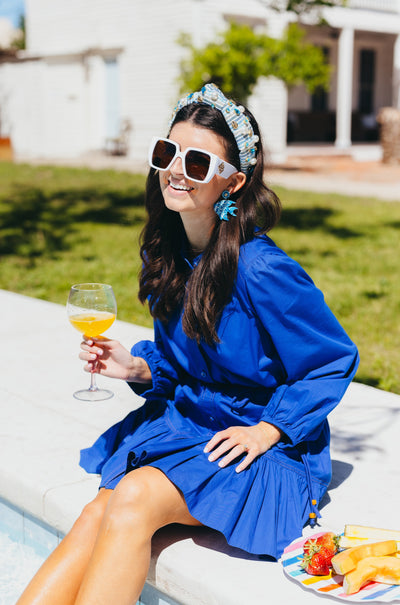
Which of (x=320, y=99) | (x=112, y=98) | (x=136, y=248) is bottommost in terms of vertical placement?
(x=136, y=248)

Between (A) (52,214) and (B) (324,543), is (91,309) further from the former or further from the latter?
(A) (52,214)

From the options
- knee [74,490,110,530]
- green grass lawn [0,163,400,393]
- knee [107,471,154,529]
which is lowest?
green grass lawn [0,163,400,393]

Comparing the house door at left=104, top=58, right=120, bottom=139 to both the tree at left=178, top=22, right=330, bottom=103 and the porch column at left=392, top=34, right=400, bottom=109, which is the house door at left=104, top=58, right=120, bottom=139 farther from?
the porch column at left=392, top=34, right=400, bottom=109

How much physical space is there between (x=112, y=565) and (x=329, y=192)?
12.5 m

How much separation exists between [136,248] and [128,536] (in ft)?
23.2

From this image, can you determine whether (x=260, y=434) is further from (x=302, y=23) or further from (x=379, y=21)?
(x=379, y=21)

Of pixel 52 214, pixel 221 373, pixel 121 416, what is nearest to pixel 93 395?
pixel 121 416

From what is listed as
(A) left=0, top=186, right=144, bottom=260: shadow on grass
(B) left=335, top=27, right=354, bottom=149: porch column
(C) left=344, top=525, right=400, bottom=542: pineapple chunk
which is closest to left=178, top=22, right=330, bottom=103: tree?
(A) left=0, top=186, right=144, bottom=260: shadow on grass

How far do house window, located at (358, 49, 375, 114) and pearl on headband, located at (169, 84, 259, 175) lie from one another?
86.5 feet

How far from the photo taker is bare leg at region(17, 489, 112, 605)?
7.03 ft

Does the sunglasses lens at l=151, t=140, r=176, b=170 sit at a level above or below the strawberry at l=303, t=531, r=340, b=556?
above

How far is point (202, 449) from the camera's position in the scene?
2.41 m

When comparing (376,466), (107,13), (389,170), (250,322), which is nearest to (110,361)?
(250,322)

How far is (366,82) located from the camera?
2769 cm
